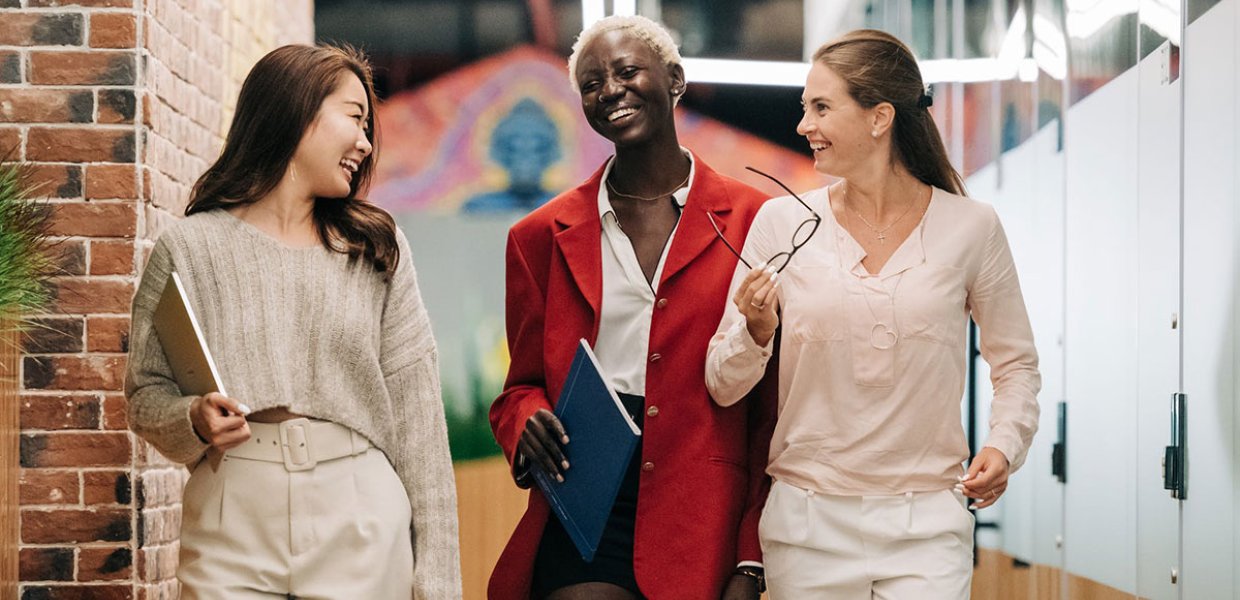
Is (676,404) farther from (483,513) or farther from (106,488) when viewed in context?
(483,513)

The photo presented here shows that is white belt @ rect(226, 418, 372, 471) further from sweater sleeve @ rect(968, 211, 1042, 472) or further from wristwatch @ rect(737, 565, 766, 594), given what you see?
sweater sleeve @ rect(968, 211, 1042, 472)

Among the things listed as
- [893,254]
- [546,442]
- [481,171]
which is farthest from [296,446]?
[481,171]

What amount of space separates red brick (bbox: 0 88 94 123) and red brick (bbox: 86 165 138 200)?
0.13 meters

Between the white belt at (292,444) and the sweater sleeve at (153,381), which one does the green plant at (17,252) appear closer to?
the sweater sleeve at (153,381)

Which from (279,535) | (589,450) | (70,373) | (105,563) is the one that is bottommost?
(105,563)

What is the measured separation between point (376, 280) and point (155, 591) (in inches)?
53.4

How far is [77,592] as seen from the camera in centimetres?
339

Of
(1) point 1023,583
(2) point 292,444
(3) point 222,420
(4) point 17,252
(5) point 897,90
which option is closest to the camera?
(3) point 222,420

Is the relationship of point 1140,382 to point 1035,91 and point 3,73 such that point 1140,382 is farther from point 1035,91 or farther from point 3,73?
point 3,73

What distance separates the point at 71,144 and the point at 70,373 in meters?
0.54

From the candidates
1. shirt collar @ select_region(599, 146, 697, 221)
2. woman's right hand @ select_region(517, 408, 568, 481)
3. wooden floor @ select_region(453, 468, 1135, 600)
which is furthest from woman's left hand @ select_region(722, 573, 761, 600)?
wooden floor @ select_region(453, 468, 1135, 600)

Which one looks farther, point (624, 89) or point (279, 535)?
point (624, 89)

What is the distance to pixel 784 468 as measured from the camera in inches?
105

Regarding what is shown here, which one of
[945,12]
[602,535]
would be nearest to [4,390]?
[602,535]
